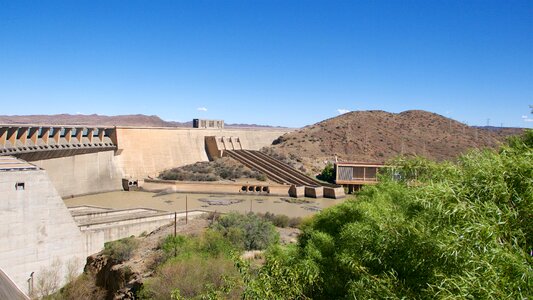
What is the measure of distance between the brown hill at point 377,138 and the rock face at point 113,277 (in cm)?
2942

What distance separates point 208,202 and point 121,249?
44.9 ft

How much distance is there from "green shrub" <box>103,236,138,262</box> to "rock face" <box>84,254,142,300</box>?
18cm

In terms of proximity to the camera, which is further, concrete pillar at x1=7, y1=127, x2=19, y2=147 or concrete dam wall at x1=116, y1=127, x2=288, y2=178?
concrete dam wall at x1=116, y1=127, x2=288, y2=178

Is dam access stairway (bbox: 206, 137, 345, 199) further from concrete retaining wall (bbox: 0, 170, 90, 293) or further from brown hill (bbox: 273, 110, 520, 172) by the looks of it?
concrete retaining wall (bbox: 0, 170, 90, 293)

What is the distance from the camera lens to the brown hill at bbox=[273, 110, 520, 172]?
4909cm

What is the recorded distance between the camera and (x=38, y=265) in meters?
14.5

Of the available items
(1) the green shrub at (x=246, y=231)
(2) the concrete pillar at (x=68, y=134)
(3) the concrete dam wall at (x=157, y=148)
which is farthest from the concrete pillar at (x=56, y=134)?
(1) the green shrub at (x=246, y=231)

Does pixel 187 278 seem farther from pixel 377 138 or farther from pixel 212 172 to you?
pixel 377 138

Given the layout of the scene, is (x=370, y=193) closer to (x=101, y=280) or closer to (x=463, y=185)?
(x=463, y=185)

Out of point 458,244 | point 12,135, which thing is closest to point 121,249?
point 458,244

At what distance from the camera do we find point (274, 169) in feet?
124

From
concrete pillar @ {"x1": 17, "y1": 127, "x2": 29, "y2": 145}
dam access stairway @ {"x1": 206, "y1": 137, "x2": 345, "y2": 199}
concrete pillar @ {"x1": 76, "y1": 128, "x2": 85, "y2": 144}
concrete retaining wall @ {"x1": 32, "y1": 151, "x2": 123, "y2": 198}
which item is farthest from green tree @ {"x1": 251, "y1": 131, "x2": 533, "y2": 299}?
concrete pillar @ {"x1": 76, "y1": 128, "x2": 85, "y2": 144}

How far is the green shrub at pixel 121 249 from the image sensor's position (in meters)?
15.8

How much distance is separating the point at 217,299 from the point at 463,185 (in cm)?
310
